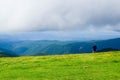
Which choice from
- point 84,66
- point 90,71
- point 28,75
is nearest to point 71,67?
point 84,66

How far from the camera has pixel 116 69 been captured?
58.6 metres

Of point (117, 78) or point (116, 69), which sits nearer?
point (117, 78)

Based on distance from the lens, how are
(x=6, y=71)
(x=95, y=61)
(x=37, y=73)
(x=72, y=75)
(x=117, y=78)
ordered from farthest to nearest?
1. (x=95, y=61)
2. (x=6, y=71)
3. (x=37, y=73)
4. (x=72, y=75)
5. (x=117, y=78)

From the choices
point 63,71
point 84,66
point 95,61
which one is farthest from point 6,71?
point 95,61

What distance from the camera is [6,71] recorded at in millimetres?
62375

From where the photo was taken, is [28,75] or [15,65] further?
[15,65]

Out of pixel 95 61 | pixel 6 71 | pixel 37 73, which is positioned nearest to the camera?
pixel 37 73

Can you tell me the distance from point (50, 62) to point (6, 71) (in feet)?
42.0

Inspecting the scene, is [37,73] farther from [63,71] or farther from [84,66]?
[84,66]

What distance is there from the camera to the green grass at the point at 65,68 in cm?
5256

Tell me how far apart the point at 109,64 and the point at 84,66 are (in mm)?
6264

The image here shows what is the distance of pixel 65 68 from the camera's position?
2440 inches

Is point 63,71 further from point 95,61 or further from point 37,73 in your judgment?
point 95,61

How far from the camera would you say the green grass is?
52562 mm
